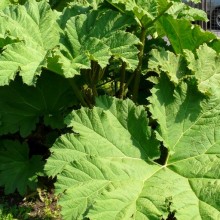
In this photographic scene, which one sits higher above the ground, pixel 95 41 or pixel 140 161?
pixel 95 41

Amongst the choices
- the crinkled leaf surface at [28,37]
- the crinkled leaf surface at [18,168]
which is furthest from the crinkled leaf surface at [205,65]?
the crinkled leaf surface at [18,168]

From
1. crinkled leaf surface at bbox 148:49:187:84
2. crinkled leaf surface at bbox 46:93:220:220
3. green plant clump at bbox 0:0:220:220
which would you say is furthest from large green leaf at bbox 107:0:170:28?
crinkled leaf surface at bbox 46:93:220:220

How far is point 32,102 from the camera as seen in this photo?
3916 mm

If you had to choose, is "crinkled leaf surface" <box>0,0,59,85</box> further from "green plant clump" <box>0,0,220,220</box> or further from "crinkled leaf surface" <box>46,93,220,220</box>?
"crinkled leaf surface" <box>46,93,220,220</box>

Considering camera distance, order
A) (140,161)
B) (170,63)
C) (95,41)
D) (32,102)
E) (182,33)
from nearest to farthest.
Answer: (140,161), (95,41), (170,63), (182,33), (32,102)

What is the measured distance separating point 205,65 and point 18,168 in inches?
60.8

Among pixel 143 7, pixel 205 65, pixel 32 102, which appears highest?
pixel 143 7

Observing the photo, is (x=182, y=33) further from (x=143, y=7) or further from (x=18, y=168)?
(x=18, y=168)

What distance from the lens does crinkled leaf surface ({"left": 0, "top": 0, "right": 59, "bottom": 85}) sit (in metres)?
3.28

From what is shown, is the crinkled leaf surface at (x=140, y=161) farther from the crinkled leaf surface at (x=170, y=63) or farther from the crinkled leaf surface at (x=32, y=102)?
the crinkled leaf surface at (x=32, y=102)

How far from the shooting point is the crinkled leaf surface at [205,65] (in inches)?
138

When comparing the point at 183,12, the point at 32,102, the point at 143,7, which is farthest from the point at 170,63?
the point at 32,102

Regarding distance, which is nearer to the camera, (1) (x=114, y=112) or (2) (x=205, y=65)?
(1) (x=114, y=112)

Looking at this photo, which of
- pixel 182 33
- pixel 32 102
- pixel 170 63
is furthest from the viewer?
pixel 32 102
